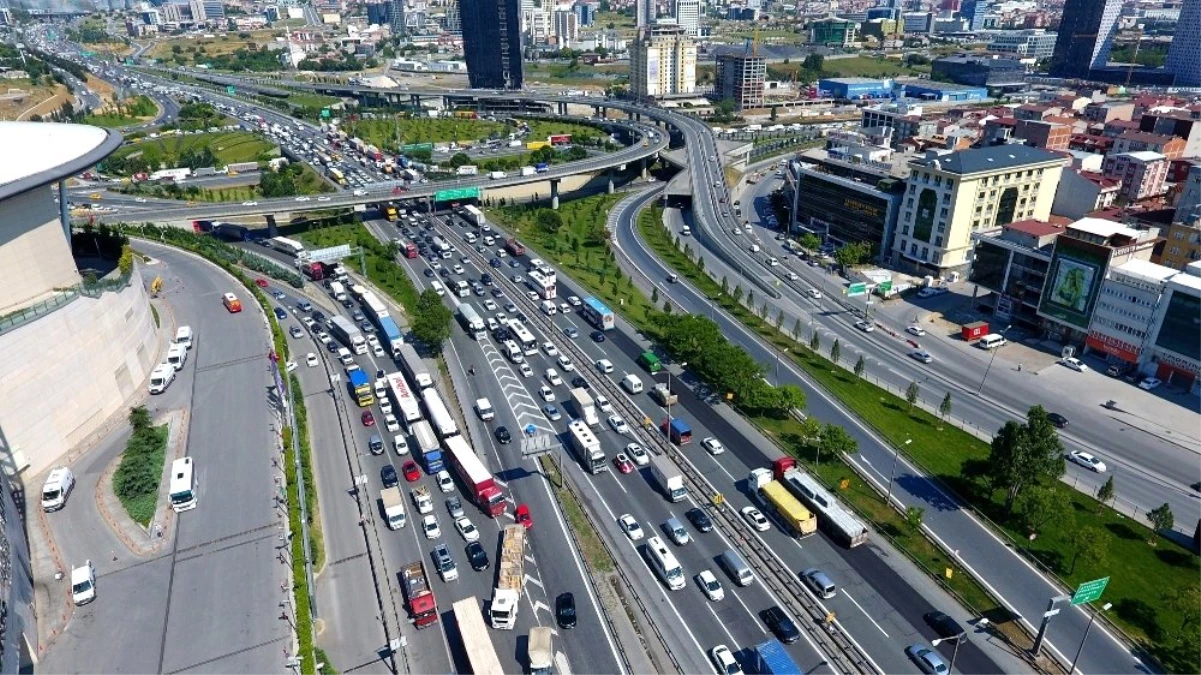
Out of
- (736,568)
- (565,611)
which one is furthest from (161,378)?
(736,568)

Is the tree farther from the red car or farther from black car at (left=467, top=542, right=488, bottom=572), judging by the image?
black car at (left=467, top=542, right=488, bottom=572)

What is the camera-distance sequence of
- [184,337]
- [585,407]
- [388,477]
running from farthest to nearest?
[184,337] < [585,407] < [388,477]

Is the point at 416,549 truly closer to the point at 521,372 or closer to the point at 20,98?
the point at 521,372

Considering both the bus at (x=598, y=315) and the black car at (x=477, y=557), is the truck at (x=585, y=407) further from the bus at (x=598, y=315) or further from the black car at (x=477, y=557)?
the black car at (x=477, y=557)

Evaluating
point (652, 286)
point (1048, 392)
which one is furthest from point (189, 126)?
point (1048, 392)

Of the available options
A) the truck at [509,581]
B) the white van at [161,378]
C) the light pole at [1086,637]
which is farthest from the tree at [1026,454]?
the white van at [161,378]

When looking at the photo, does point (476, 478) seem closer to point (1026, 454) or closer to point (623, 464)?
point (623, 464)
